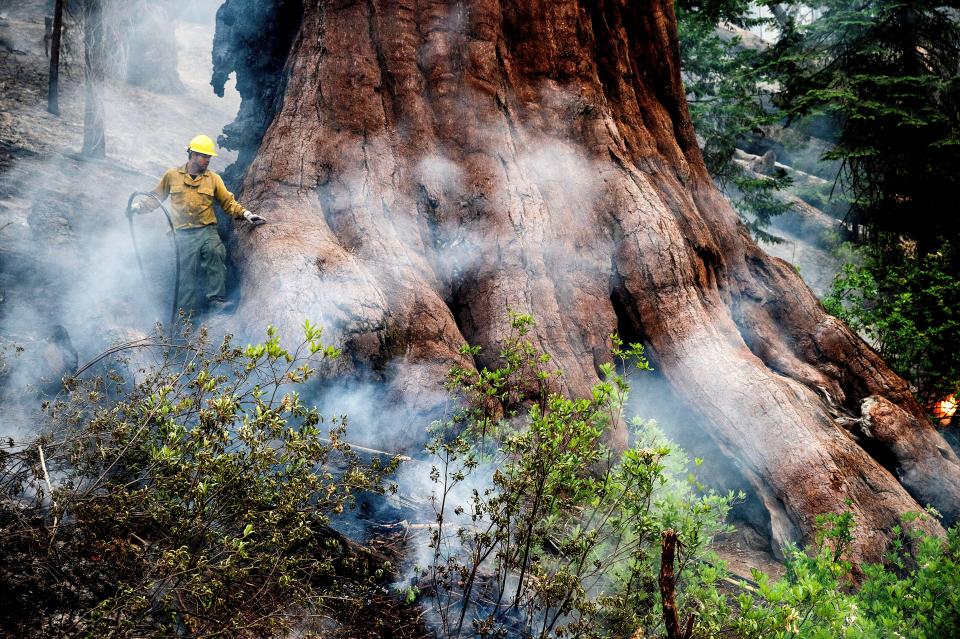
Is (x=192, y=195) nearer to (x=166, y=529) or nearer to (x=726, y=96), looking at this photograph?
(x=166, y=529)

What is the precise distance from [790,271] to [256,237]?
586cm

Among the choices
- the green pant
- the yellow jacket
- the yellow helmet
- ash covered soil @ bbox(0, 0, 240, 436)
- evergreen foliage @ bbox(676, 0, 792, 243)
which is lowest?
ash covered soil @ bbox(0, 0, 240, 436)

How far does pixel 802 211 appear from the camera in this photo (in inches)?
828

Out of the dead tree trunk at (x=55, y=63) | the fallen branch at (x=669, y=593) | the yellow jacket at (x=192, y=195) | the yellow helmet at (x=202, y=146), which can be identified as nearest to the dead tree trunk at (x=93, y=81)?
the dead tree trunk at (x=55, y=63)

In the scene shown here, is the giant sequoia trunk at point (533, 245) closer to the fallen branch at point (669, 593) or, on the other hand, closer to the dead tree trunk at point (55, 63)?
the fallen branch at point (669, 593)

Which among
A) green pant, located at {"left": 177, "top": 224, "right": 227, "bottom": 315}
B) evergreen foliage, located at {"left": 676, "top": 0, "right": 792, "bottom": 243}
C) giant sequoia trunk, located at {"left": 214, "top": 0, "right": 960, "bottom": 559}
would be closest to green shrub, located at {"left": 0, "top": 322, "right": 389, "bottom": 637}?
giant sequoia trunk, located at {"left": 214, "top": 0, "right": 960, "bottom": 559}

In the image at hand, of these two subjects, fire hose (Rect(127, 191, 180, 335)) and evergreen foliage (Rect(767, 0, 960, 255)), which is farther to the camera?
evergreen foliage (Rect(767, 0, 960, 255))

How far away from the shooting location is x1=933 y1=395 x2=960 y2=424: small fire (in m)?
9.17

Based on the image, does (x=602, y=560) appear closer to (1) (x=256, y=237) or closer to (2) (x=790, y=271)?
(1) (x=256, y=237)

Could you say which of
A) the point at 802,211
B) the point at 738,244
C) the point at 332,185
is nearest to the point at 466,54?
the point at 332,185

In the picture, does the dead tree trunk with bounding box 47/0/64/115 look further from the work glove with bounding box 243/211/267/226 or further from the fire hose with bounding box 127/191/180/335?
the work glove with bounding box 243/211/267/226

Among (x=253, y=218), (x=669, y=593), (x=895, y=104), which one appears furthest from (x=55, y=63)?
(x=895, y=104)

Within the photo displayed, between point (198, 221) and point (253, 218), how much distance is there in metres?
0.61

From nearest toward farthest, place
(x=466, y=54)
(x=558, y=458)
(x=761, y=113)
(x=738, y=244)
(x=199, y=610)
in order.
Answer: (x=199, y=610), (x=558, y=458), (x=466, y=54), (x=738, y=244), (x=761, y=113)
